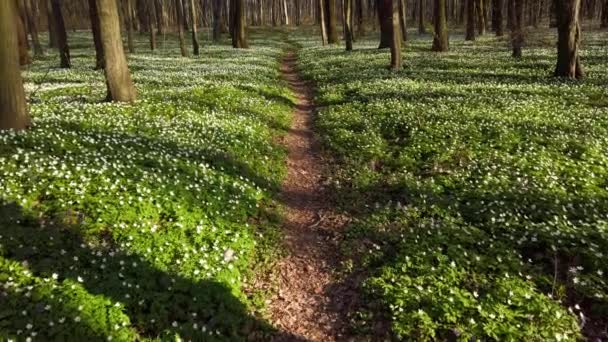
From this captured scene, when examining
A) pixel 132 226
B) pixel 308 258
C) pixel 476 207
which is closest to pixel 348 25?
pixel 476 207

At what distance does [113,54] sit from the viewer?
18.4 meters

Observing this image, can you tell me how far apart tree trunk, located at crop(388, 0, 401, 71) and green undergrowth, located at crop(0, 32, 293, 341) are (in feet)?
57.4

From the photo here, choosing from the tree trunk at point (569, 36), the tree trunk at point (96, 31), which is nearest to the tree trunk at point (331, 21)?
the tree trunk at point (96, 31)

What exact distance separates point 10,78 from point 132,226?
7.31 metres

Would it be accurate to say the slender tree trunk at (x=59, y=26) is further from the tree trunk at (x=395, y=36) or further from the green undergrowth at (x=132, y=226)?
the tree trunk at (x=395, y=36)

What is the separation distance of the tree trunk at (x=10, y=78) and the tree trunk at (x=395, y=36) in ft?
75.3

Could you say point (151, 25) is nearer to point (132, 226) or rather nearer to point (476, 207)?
point (132, 226)

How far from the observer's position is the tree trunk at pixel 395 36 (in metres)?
29.3

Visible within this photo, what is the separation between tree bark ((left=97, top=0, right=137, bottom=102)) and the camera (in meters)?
18.0

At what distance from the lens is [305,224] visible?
1146cm

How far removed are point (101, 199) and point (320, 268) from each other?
4911 millimetres

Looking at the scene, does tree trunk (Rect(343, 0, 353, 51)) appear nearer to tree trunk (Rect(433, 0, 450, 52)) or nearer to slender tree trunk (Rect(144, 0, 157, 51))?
tree trunk (Rect(433, 0, 450, 52))

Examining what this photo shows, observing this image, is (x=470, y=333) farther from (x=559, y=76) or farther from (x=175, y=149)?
(x=559, y=76)

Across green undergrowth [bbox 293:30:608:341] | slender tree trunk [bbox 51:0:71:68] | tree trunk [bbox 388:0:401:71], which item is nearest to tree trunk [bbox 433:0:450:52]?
tree trunk [bbox 388:0:401:71]
